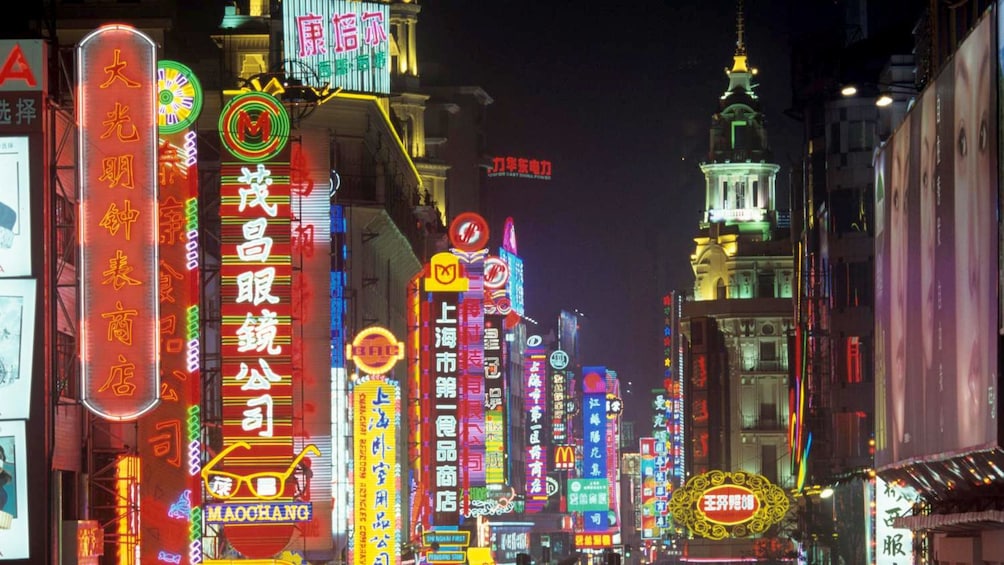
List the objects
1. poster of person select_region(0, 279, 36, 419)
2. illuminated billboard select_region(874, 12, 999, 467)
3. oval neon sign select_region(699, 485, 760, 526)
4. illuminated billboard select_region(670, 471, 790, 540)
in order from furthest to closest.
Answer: oval neon sign select_region(699, 485, 760, 526) < illuminated billboard select_region(670, 471, 790, 540) < poster of person select_region(0, 279, 36, 419) < illuminated billboard select_region(874, 12, 999, 467)

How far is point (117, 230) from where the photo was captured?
1320 inches

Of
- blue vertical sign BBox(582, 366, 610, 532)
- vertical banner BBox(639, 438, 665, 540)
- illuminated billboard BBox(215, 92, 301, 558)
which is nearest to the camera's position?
illuminated billboard BBox(215, 92, 301, 558)

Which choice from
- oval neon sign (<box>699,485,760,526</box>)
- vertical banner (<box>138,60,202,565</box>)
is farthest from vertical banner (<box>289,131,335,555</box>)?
vertical banner (<box>138,60,202,565</box>)

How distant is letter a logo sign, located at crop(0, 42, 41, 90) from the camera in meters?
33.3

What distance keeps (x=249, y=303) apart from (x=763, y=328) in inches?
3386

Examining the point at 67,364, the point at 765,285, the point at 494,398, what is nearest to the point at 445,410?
the point at 494,398

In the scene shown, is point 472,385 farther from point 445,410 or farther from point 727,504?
point 727,504

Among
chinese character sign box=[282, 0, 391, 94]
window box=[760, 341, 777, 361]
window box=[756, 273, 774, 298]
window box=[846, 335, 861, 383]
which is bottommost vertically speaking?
window box=[760, 341, 777, 361]

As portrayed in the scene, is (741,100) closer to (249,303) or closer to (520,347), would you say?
(520,347)

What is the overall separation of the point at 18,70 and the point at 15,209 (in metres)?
2.31

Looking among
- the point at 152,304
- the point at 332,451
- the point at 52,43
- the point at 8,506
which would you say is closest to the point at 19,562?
the point at 8,506

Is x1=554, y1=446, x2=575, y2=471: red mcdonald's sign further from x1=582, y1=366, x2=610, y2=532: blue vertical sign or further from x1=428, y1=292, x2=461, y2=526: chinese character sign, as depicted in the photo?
x1=428, y1=292, x2=461, y2=526: chinese character sign

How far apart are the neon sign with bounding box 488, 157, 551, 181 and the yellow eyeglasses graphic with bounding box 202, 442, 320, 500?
93.6 metres

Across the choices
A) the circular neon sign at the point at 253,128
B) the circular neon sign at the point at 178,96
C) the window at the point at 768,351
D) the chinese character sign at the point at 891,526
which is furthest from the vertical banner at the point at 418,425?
the window at the point at 768,351
